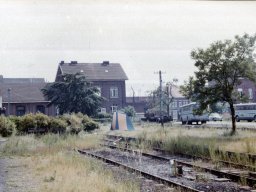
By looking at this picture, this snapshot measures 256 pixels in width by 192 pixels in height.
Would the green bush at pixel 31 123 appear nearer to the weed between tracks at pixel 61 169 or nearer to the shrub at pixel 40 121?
the shrub at pixel 40 121

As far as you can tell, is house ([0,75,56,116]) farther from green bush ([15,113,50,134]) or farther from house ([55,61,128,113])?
green bush ([15,113,50,134])

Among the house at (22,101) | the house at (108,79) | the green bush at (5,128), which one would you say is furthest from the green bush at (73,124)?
the house at (22,101)

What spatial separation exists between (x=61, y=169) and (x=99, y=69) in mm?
48536

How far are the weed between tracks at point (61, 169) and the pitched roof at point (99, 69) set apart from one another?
113ft

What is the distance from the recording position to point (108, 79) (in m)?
58.7

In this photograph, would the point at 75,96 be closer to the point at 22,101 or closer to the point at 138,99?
the point at 22,101

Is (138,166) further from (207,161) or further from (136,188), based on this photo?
(136,188)

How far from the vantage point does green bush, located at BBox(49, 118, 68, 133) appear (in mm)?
25234

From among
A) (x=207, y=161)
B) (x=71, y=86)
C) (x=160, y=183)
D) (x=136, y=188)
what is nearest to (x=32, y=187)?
(x=136, y=188)

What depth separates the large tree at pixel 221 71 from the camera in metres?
20.5

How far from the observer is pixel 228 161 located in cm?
1288

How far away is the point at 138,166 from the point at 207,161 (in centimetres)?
249

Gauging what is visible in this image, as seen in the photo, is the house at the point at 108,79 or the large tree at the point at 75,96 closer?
the large tree at the point at 75,96

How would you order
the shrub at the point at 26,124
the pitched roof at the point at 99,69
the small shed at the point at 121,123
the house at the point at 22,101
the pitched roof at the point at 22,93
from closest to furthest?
the shrub at the point at 26,124 → the small shed at the point at 121,123 → the house at the point at 22,101 → the pitched roof at the point at 99,69 → the pitched roof at the point at 22,93
